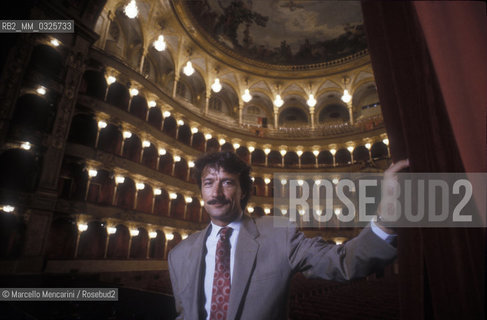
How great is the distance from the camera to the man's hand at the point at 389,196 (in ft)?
4.03

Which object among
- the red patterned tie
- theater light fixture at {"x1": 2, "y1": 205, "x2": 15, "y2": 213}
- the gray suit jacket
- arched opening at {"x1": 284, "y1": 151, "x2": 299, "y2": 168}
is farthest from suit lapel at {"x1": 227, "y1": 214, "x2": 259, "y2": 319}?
arched opening at {"x1": 284, "y1": 151, "x2": 299, "y2": 168}

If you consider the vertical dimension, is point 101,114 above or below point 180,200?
above

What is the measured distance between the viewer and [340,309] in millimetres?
5957

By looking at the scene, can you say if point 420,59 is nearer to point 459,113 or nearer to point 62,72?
point 459,113

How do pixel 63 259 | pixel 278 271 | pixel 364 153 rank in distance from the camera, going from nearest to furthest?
pixel 278 271, pixel 63 259, pixel 364 153

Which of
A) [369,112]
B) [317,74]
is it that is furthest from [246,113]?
[369,112]

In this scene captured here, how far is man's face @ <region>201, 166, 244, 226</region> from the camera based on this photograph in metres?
2.18

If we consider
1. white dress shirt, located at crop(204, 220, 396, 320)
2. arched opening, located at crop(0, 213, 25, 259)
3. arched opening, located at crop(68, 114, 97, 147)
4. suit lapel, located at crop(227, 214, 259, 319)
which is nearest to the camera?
suit lapel, located at crop(227, 214, 259, 319)

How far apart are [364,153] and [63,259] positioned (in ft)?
79.0

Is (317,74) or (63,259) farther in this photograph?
(317,74)

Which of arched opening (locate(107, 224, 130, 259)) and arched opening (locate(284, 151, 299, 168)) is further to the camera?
arched opening (locate(284, 151, 299, 168))

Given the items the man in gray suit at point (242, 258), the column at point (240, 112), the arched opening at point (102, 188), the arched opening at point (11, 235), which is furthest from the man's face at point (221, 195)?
the column at point (240, 112)

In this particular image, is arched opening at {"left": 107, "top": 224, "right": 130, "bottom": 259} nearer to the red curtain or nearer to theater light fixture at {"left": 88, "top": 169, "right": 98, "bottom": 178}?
theater light fixture at {"left": 88, "top": 169, "right": 98, "bottom": 178}

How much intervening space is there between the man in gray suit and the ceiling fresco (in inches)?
811
